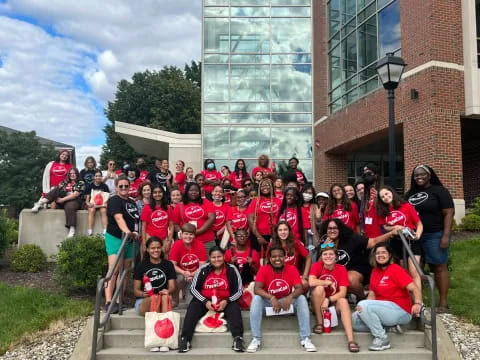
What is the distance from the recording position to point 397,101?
11.8 m

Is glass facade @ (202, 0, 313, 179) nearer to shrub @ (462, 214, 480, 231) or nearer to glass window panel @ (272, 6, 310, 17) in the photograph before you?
glass window panel @ (272, 6, 310, 17)

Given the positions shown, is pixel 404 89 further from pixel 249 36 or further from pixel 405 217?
pixel 249 36

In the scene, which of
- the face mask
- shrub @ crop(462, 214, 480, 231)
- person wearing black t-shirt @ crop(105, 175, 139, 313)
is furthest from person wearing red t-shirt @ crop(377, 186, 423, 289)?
shrub @ crop(462, 214, 480, 231)

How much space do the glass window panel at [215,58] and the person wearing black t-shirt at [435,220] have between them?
48.1 feet

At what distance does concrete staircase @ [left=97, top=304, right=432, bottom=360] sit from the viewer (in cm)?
459

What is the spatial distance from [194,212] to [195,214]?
0.03m

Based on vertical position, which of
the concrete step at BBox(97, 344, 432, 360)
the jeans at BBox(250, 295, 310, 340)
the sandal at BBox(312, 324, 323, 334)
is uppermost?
the jeans at BBox(250, 295, 310, 340)

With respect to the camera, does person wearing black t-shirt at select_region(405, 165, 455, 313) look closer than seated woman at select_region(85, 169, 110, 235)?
Yes

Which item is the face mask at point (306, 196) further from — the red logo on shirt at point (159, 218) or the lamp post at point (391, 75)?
the red logo on shirt at point (159, 218)

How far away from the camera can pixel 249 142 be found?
18812mm

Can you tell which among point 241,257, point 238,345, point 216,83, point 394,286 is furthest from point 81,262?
point 216,83

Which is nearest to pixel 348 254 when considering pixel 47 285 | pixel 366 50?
pixel 47 285

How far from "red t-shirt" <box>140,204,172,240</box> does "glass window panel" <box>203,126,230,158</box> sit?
12.9 metres

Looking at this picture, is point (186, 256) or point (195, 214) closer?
point (186, 256)
